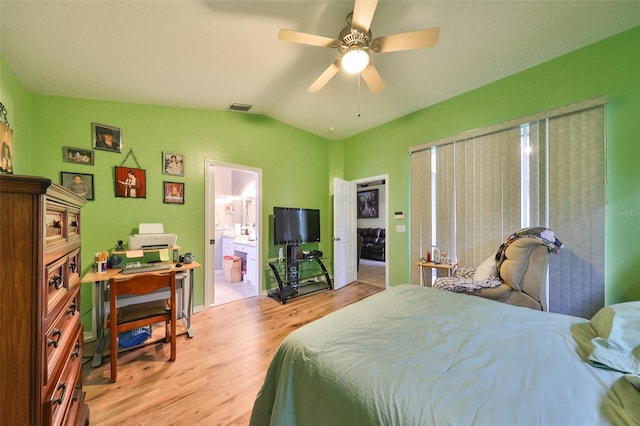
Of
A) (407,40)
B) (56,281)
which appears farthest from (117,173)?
(407,40)

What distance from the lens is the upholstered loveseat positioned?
6.80m

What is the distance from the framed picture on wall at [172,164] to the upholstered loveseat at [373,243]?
5413 mm

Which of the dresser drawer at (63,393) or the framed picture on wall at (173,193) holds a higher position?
the framed picture on wall at (173,193)

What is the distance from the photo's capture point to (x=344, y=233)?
454 centimetres

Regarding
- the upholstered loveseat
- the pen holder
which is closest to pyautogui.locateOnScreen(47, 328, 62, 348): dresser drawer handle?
the pen holder

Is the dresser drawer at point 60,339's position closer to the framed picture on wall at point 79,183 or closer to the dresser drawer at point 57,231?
the dresser drawer at point 57,231

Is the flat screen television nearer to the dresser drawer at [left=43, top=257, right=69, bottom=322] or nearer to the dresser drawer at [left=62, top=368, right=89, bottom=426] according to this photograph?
the dresser drawer at [left=62, top=368, right=89, bottom=426]

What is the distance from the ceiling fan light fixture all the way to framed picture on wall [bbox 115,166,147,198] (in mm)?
2661

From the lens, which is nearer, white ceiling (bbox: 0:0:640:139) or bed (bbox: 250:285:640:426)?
bed (bbox: 250:285:640:426)

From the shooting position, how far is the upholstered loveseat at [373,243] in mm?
6805

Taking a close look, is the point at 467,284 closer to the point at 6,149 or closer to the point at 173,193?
the point at 173,193

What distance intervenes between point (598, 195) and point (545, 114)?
976mm

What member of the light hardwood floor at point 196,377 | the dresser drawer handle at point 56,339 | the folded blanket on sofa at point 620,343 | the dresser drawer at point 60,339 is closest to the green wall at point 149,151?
the light hardwood floor at point 196,377

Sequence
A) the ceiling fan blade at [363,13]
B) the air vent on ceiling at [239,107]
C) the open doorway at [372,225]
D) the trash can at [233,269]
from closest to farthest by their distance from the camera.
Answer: the ceiling fan blade at [363,13], the air vent on ceiling at [239,107], the trash can at [233,269], the open doorway at [372,225]
